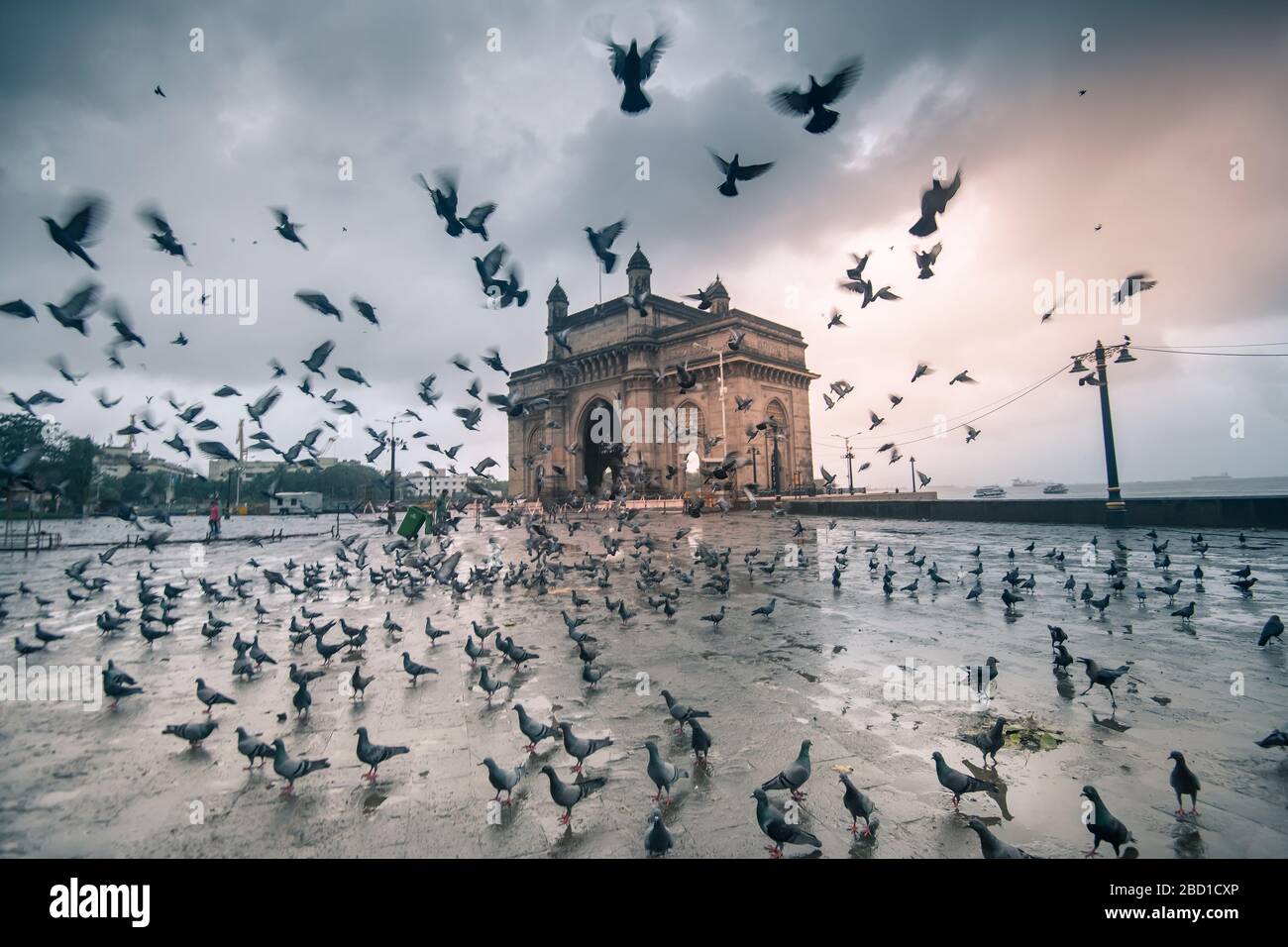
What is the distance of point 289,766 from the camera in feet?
11.2

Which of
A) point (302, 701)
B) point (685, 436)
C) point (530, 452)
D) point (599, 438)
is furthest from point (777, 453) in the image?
point (302, 701)

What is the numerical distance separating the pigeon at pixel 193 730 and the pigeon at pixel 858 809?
4.43m

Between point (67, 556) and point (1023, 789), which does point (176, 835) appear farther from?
point (67, 556)

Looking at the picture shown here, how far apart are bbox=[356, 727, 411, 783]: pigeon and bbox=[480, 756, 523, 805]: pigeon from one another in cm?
84

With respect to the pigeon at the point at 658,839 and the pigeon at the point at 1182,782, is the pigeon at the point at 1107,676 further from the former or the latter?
the pigeon at the point at 658,839

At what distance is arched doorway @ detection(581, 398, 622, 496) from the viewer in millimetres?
53344

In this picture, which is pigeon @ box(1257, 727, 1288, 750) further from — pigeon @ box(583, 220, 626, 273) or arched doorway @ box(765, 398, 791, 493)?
arched doorway @ box(765, 398, 791, 493)

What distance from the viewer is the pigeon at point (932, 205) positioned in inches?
313

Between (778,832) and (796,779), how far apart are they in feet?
1.95

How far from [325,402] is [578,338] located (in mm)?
45321

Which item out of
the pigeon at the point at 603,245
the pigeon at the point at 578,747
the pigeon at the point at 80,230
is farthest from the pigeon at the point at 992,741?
the pigeon at the point at 80,230

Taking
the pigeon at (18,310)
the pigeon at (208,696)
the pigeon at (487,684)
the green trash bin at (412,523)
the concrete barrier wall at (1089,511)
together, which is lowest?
the pigeon at (487,684)

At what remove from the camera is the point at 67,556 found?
18.9 meters
